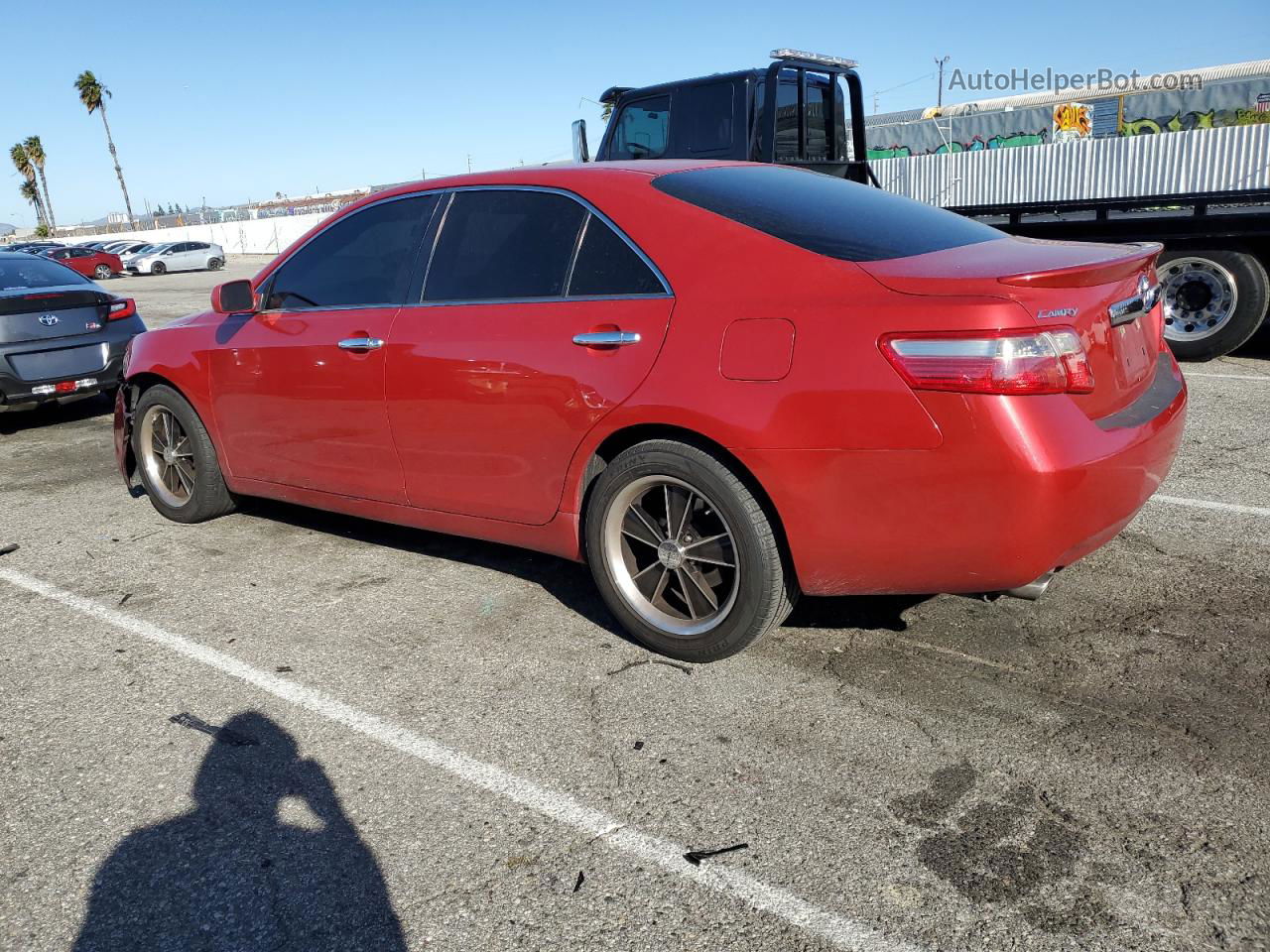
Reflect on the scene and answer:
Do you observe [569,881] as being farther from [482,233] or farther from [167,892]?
[482,233]

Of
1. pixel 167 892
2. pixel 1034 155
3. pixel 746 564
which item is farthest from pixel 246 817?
pixel 1034 155

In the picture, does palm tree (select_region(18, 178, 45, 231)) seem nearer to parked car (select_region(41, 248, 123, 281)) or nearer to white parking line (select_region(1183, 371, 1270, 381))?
parked car (select_region(41, 248, 123, 281))

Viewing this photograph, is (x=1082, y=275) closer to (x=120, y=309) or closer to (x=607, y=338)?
(x=607, y=338)

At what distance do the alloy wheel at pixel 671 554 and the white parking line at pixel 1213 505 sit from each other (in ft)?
8.44

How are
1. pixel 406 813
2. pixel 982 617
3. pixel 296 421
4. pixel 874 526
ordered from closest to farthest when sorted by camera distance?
1. pixel 406 813
2. pixel 874 526
3. pixel 982 617
4. pixel 296 421

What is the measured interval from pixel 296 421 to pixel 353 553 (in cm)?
69

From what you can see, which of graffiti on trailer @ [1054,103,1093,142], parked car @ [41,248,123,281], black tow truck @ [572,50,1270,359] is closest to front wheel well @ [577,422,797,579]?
black tow truck @ [572,50,1270,359]

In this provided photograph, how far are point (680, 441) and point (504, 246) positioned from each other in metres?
1.13

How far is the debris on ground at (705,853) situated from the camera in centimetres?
249

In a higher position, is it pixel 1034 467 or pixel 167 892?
pixel 1034 467

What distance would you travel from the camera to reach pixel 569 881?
244 cm

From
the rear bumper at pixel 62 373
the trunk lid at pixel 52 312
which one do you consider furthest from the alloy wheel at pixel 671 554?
the trunk lid at pixel 52 312

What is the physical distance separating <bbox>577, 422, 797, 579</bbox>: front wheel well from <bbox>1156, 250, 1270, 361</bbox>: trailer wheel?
6184mm

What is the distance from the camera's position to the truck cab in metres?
8.75
